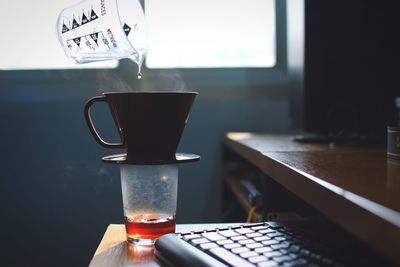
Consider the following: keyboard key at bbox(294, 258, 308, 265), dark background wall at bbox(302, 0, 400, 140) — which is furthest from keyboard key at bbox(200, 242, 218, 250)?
dark background wall at bbox(302, 0, 400, 140)

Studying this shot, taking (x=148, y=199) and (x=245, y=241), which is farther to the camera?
(x=148, y=199)

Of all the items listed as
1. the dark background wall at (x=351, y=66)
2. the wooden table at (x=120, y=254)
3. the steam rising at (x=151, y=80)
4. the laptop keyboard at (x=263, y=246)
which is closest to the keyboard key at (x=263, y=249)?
the laptop keyboard at (x=263, y=246)

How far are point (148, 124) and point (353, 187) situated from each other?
0.29 metres

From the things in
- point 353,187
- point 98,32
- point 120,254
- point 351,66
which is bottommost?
point 120,254

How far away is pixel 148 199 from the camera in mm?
702

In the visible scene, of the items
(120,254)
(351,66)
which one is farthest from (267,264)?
(351,66)

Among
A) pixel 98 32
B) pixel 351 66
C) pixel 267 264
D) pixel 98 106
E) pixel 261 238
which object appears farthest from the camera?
pixel 98 106

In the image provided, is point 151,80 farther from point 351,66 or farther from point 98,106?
Answer: point 351,66

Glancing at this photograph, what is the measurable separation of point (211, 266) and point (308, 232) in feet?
0.59

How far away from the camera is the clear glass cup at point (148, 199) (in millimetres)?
699

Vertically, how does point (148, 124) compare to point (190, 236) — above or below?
above

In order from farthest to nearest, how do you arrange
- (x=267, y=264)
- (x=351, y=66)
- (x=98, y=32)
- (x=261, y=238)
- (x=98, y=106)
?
(x=98, y=106)
(x=351, y=66)
(x=98, y=32)
(x=261, y=238)
(x=267, y=264)

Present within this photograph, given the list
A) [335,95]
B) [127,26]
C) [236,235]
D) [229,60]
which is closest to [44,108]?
[229,60]

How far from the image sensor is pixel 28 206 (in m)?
2.12
